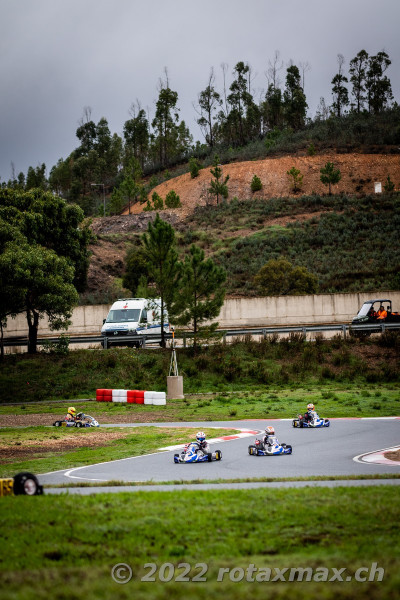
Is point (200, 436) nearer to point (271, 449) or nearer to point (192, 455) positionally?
point (192, 455)

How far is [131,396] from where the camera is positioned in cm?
3547

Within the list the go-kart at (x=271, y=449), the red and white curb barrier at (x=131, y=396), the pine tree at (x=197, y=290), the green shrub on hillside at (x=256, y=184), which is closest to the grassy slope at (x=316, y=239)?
the green shrub on hillside at (x=256, y=184)

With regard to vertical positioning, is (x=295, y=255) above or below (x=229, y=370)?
above

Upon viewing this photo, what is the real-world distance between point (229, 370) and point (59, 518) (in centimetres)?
3236

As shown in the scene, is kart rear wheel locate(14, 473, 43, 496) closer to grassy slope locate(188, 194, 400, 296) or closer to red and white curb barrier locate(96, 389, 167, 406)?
red and white curb barrier locate(96, 389, 167, 406)

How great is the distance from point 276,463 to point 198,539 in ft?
28.3

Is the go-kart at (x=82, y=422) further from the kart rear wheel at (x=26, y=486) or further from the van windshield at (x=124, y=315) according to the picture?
the van windshield at (x=124, y=315)

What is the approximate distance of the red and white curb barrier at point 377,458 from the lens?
15.6 m

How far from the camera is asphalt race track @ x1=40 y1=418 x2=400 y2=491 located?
14633 mm

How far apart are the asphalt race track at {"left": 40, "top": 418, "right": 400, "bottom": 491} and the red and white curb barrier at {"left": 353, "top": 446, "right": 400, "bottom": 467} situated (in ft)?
0.65

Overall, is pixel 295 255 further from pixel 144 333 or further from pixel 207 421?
pixel 207 421

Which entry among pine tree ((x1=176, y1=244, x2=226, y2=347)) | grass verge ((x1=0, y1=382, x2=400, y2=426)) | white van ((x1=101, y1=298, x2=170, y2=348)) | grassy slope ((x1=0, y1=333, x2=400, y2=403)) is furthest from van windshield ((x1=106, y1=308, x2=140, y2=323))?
grass verge ((x1=0, y1=382, x2=400, y2=426))

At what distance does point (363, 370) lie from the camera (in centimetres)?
4016

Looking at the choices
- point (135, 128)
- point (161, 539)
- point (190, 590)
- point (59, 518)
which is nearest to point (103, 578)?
point (190, 590)
